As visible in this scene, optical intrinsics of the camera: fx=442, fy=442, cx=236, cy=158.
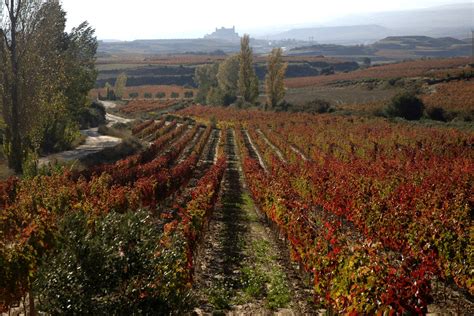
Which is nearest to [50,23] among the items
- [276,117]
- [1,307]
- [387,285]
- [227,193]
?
[227,193]

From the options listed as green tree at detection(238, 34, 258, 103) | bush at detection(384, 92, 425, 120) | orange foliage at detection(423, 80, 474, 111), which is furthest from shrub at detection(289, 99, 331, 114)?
orange foliage at detection(423, 80, 474, 111)

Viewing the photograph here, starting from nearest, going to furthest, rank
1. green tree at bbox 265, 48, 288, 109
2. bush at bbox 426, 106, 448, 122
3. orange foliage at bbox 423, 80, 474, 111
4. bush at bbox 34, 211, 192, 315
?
bush at bbox 34, 211, 192, 315 → bush at bbox 426, 106, 448, 122 → orange foliage at bbox 423, 80, 474, 111 → green tree at bbox 265, 48, 288, 109

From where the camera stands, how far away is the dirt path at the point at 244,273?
9.77 metres

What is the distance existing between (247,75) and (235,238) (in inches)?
2364

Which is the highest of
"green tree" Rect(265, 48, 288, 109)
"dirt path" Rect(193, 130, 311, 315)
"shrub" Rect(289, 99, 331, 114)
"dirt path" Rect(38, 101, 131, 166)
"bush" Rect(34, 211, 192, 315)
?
"green tree" Rect(265, 48, 288, 109)

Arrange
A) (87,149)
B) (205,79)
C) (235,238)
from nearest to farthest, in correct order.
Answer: (235,238) → (87,149) → (205,79)

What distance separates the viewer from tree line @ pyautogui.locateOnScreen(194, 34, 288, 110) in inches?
2630

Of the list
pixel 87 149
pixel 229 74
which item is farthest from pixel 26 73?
pixel 229 74

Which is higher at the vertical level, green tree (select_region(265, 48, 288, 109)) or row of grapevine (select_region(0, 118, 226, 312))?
green tree (select_region(265, 48, 288, 109))

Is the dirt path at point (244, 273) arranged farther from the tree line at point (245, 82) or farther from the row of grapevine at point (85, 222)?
the tree line at point (245, 82)

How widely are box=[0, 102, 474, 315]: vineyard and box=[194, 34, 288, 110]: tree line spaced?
40731mm

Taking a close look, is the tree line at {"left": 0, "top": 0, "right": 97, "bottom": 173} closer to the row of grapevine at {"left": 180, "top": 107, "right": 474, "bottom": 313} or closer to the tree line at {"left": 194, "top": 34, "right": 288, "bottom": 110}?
the row of grapevine at {"left": 180, "top": 107, "right": 474, "bottom": 313}

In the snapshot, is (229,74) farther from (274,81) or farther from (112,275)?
(112,275)

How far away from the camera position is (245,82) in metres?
73.2
